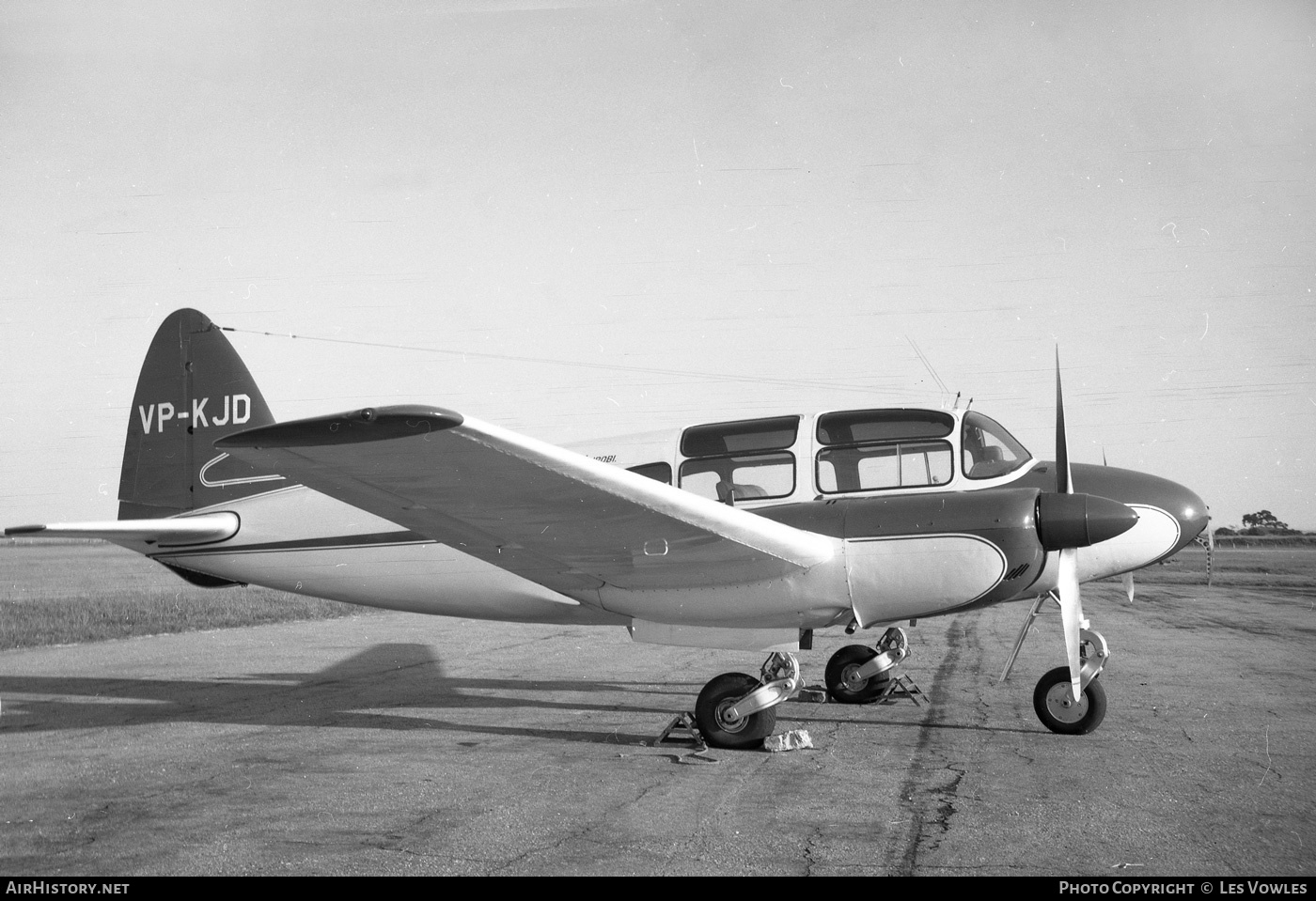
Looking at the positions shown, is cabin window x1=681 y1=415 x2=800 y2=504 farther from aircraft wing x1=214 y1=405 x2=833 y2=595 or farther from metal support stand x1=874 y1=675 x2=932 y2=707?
metal support stand x1=874 y1=675 x2=932 y2=707

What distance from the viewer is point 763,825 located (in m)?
5.58

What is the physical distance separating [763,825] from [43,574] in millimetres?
54294

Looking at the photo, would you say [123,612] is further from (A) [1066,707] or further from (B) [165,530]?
(A) [1066,707]

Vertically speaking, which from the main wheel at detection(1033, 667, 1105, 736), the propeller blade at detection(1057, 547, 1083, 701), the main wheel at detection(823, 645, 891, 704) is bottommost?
the main wheel at detection(823, 645, 891, 704)

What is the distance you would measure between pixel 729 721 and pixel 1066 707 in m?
3.03

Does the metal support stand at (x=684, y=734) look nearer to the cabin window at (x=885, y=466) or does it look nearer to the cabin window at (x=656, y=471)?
the cabin window at (x=656, y=471)

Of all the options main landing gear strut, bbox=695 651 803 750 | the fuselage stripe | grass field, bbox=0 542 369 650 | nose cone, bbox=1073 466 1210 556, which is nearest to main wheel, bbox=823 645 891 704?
main landing gear strut, bbox=695 651 803 750

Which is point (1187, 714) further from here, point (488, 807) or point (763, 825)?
point (488, 807)

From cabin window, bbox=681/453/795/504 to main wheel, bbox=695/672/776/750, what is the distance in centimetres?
169

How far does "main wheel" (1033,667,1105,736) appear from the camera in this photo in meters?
8.27

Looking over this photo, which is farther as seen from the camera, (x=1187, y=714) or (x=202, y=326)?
(x=202, y=326)

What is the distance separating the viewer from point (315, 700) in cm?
1066
